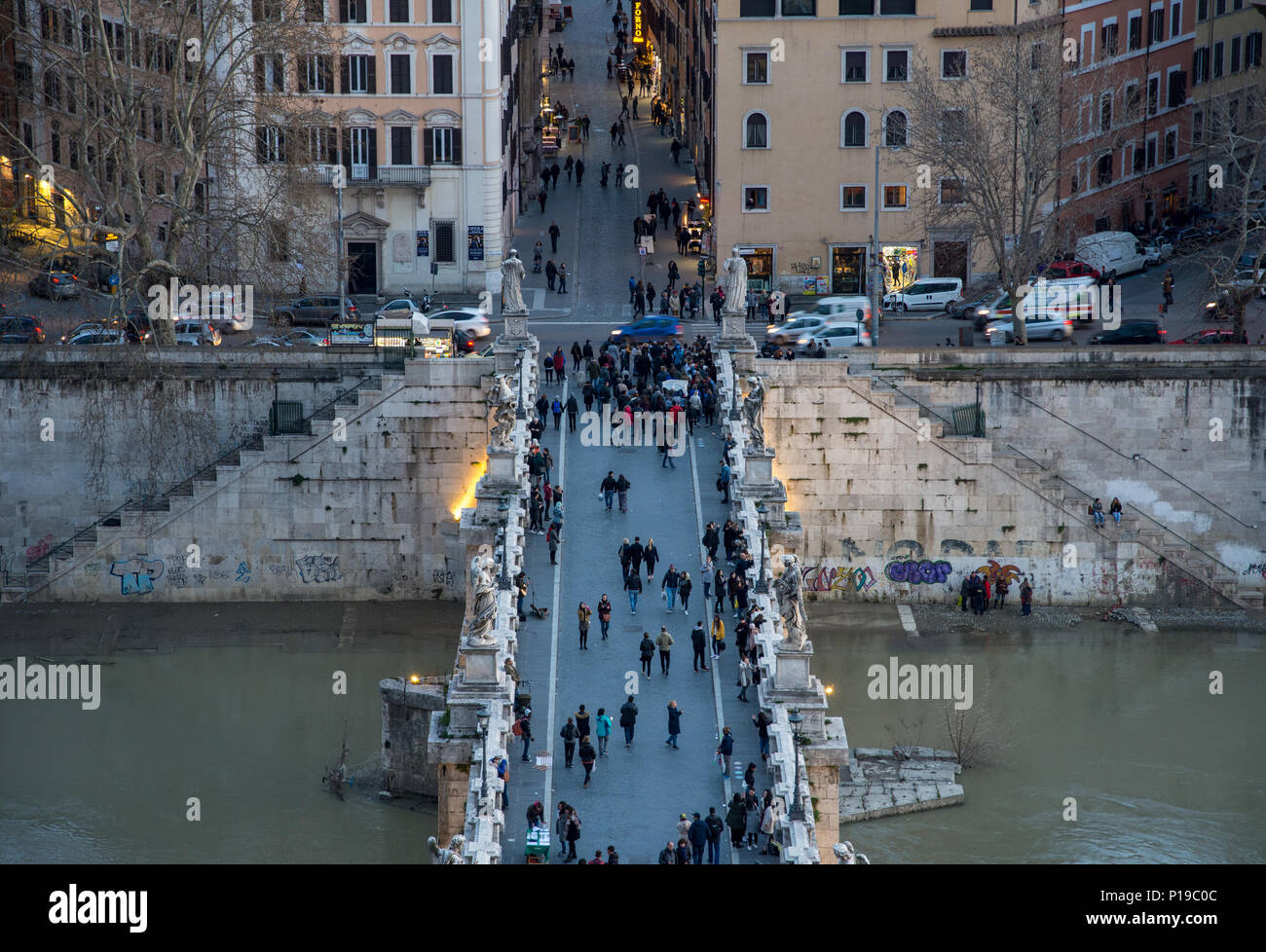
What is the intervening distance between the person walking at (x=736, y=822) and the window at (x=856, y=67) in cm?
4898

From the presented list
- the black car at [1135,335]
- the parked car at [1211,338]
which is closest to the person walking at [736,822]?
the black car at [1135,335]

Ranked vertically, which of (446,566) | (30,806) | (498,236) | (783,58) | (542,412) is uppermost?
(783,58)

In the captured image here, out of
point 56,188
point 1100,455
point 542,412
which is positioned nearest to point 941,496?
point 1100,455

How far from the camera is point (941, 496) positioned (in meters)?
69.2

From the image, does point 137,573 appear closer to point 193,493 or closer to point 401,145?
point 193,493

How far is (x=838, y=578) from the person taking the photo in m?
70.0

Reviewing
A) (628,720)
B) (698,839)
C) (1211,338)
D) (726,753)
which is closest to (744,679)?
(628,720)

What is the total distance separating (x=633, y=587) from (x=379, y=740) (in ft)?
27.5

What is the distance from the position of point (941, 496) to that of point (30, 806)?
91.1 ft

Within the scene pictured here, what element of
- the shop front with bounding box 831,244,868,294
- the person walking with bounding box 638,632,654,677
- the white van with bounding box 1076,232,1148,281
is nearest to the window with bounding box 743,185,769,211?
the shop front with bounding box 831,244,868,294

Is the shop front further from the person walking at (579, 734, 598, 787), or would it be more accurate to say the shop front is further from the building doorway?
the person walking at (579, 734, 598, 787)

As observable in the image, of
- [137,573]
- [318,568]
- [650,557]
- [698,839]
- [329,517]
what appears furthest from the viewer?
[318,568]

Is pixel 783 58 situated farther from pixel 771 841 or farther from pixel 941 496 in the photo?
pixel 771 841

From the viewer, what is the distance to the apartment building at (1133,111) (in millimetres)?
89875
